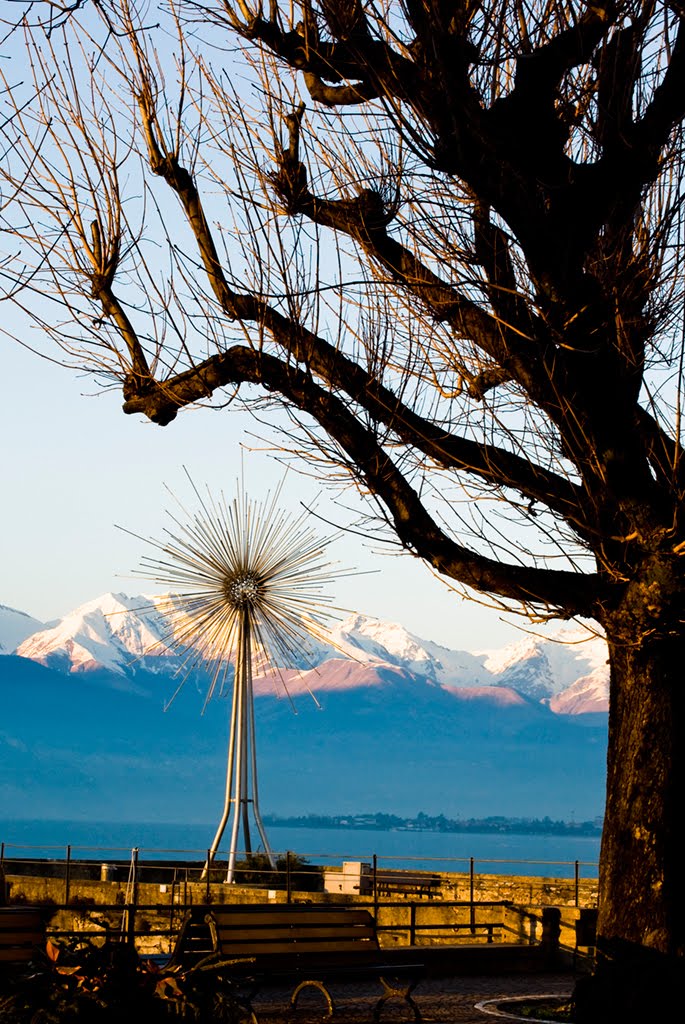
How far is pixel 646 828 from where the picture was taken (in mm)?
7934

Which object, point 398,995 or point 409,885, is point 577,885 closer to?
point 409,885

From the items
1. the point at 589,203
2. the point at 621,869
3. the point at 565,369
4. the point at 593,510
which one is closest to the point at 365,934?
the point at 621,869

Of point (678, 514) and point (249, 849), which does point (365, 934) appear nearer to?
point (678, 514)

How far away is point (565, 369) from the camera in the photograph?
784cm

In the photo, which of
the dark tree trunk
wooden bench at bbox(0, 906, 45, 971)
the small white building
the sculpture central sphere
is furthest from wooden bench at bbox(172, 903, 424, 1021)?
the sculpture central sphere

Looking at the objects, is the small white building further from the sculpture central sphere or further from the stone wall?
the sculpture central sphere

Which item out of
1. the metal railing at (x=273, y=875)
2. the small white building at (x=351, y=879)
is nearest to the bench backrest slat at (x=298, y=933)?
the metal railing at (x=273, y=875)

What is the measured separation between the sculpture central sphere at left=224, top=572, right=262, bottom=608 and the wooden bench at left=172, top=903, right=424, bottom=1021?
12.5m

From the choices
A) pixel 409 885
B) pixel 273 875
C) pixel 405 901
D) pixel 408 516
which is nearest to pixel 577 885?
pixel 405 901

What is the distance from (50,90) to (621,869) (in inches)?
219

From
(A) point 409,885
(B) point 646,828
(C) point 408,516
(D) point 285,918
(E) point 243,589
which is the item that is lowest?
(D) point 285,918

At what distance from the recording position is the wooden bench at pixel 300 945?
962 cm

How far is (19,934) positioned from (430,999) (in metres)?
3.94

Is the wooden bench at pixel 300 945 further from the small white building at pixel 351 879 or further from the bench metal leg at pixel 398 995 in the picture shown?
the small white building at pixel 351 879
